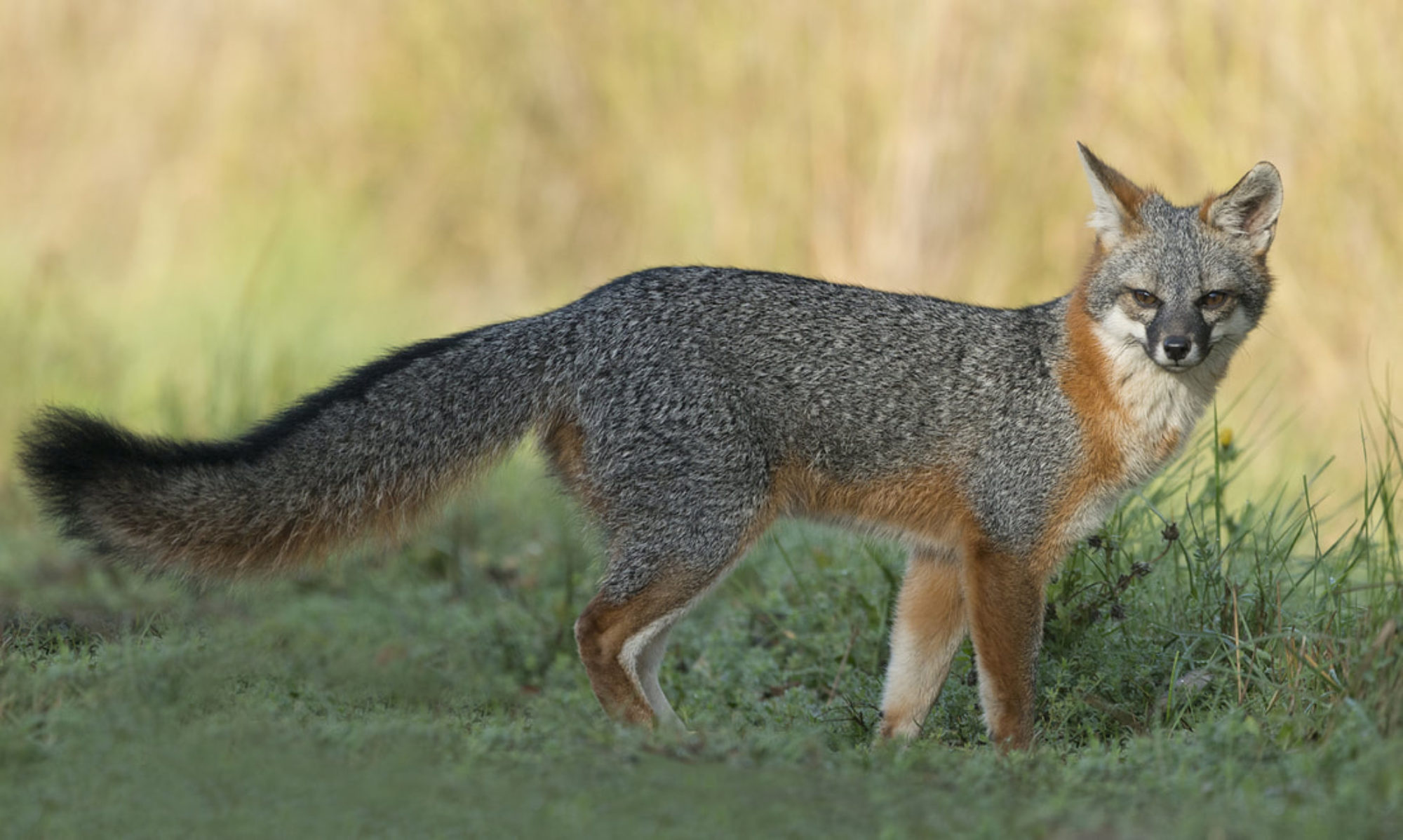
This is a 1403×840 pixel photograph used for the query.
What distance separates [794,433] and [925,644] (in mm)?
932

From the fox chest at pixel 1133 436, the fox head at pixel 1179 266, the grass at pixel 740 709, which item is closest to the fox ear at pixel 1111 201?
the fox head at pixel 1179 266

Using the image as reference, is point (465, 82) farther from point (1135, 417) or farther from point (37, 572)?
point (1135, 417)

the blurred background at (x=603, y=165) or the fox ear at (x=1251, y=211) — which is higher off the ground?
the blurred background at (x=603, y=165)

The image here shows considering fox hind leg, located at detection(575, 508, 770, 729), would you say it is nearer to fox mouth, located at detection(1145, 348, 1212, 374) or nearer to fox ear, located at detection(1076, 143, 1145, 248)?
fox mouth, located at detection(1145, 348, 1212, 374)

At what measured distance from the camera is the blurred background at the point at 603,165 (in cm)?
877

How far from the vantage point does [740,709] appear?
5.20 metres

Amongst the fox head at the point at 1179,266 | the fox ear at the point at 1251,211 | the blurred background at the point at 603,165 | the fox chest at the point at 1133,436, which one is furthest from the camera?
the blurred background at the point at 603,165

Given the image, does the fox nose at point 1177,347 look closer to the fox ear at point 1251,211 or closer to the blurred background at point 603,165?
the fox ear at point 1251,211

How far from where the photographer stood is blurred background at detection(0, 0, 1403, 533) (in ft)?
28.8

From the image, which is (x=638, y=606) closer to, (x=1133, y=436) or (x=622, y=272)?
(x=1133, y=436)

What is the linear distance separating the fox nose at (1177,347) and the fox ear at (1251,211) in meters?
0.69

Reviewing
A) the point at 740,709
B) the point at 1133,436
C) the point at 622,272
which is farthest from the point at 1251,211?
the point at 622,272

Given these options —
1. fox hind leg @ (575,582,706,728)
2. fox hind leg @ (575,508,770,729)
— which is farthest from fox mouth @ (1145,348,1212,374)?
fox hind leg @ (575,582,706,728)

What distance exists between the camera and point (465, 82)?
42.0ft
